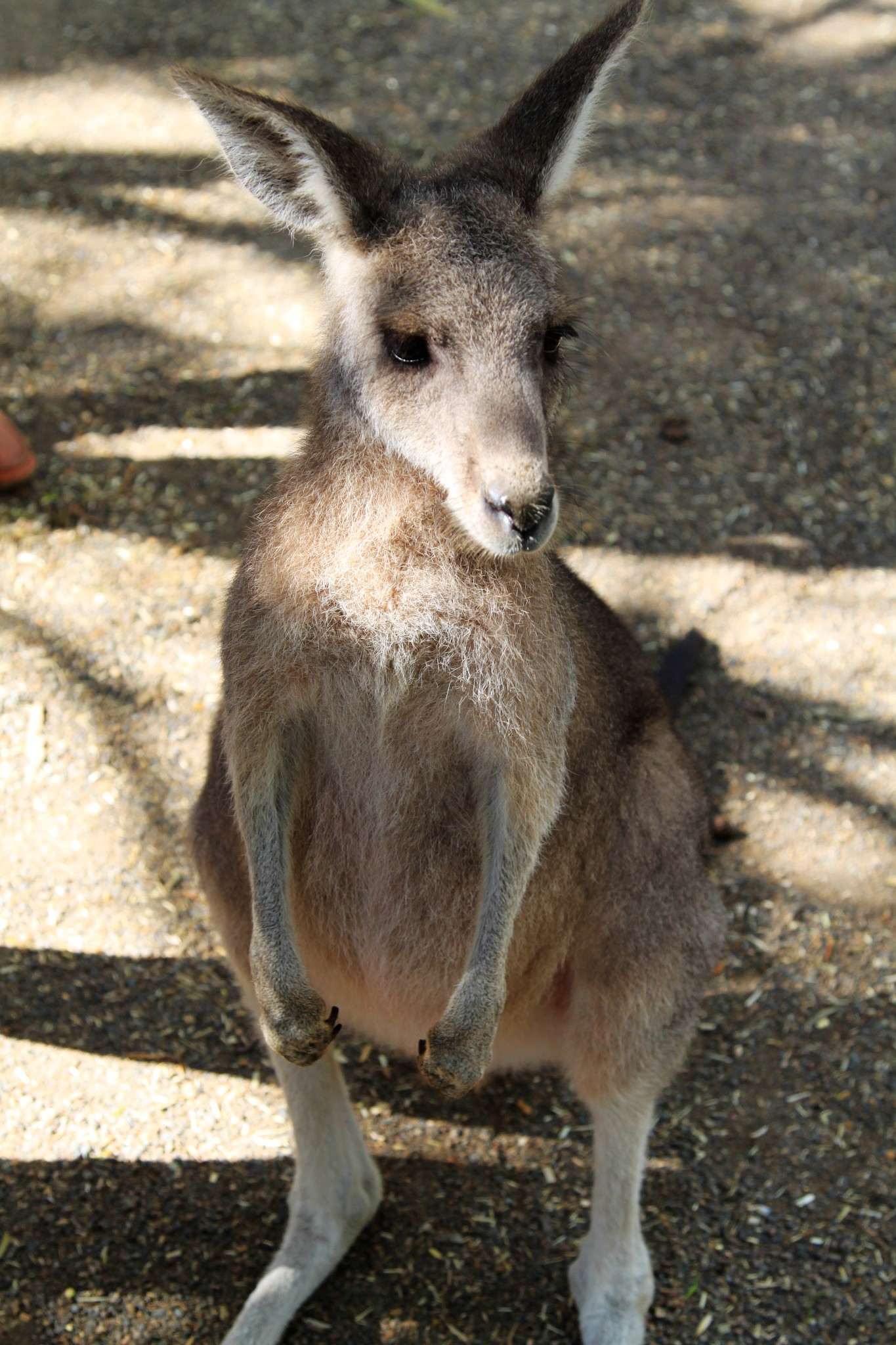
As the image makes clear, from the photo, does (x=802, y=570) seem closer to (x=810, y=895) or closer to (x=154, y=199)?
(x=810, y=895)

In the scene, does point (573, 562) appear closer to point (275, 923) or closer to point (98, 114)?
point (275, 923)

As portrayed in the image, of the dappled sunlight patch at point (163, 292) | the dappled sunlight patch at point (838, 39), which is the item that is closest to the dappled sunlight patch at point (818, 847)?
the dappled sunlight patch at point (163, 292)

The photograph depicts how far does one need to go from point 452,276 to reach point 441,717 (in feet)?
2.48

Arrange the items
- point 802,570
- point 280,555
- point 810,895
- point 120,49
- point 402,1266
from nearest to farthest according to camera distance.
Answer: point 280,555 → point 402,1266 → point 810,895 → point 802,570 → point 120,49

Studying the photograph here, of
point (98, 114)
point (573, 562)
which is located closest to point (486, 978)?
point (573, 562)

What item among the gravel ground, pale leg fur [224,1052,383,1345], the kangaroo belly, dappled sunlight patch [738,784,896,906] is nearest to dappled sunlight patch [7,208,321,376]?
the gravel ground

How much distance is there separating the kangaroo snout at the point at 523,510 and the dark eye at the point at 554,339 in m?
0.36

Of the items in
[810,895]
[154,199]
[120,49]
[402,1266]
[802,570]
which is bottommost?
[402,1266]

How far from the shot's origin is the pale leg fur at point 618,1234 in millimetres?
2721

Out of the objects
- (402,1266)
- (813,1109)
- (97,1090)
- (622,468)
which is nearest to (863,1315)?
(813,1109)

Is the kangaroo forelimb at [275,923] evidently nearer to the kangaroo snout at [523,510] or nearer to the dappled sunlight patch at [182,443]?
the kangaroo snout at [523,510]

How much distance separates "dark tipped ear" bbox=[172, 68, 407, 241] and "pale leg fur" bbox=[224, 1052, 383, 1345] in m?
1.66

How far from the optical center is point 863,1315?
9.33 feet

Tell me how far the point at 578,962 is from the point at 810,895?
1156mm
